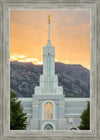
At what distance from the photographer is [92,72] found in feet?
4.57

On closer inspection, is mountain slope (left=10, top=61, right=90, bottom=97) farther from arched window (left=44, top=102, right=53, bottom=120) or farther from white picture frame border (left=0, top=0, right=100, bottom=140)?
white picture frame border (left=0, top=0, right=100, bottom=140)

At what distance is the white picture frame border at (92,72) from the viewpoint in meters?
1.36

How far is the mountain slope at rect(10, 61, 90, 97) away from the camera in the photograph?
1007cm

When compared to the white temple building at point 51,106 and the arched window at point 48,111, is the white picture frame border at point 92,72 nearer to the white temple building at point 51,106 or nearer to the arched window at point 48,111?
the white temple building at point 51,106

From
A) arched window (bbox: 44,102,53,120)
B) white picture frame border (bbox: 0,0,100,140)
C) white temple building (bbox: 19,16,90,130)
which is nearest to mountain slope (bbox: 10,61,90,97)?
white temple building (bbox: 19,16,90,130)

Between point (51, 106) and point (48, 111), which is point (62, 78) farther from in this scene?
point (48, 111)

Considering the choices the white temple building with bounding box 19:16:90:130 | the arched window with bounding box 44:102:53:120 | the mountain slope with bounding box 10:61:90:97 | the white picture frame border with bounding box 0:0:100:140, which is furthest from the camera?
the arched window with bounding box 44:102:53:120

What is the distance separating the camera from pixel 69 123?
12.0 m

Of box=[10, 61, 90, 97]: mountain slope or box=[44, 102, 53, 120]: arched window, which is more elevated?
box=[10, 61, 90, 97]: mountain slope

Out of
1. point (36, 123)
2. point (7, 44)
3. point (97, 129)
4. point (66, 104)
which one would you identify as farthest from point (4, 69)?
point (66, 104)

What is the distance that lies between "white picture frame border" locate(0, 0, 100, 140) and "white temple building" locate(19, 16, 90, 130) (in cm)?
1027

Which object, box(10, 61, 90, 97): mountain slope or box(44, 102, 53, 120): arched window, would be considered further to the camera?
box(44, 102, 53, 120): arched window

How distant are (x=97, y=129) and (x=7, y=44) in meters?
0.81

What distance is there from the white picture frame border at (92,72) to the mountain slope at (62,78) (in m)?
8.22
